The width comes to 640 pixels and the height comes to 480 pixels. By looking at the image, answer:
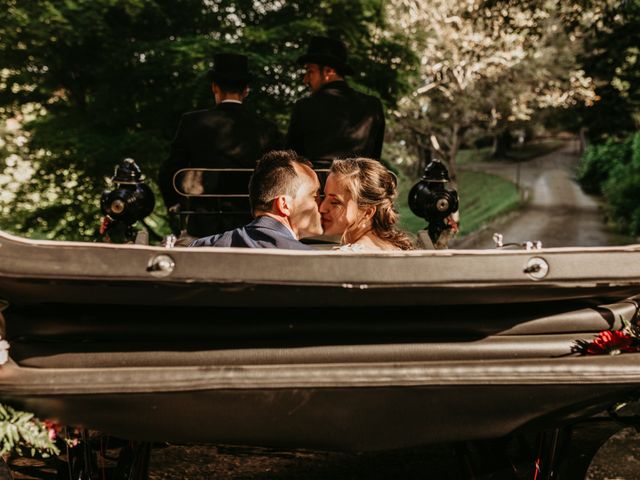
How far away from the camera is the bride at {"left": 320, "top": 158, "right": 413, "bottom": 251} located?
3.41 metres

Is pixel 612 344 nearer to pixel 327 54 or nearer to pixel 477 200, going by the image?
pixel 327 54

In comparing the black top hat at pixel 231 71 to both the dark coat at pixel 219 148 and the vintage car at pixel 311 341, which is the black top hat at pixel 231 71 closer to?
the dark coat at pixel 219 148

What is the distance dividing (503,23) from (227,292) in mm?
10619

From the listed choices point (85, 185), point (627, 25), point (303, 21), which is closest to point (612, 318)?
point (303, 21)

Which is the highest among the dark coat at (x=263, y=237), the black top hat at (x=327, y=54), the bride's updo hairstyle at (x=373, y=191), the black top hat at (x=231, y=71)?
the black top hat at (x=327, y=54)

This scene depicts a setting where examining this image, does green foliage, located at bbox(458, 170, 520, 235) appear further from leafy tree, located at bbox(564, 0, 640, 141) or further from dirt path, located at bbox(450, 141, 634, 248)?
leafy tree, located at bbox(564, 0, 640, 141)

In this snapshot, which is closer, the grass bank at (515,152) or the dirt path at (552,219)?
the dirt path at (552,219)

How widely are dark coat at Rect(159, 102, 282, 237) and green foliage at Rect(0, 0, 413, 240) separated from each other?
3820 millimetres

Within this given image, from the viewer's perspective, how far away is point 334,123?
5.16m

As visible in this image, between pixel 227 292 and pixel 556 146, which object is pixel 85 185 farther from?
pixel 556 146

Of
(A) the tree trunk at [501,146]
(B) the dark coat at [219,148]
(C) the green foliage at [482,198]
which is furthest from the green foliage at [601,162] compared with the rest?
(A) the tree trunk at [501,146]

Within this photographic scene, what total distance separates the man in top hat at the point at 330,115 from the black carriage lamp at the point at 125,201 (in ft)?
3.47

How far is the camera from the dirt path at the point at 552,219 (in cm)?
1847

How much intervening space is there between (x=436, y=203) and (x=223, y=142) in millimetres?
1506
